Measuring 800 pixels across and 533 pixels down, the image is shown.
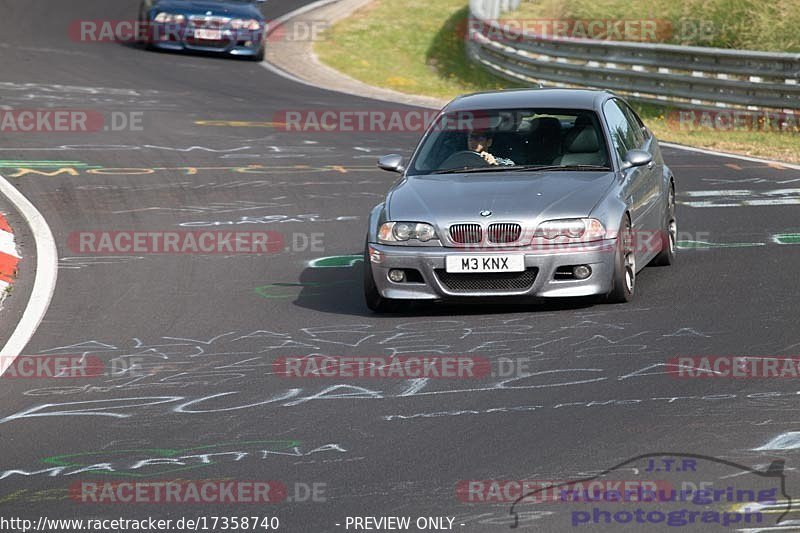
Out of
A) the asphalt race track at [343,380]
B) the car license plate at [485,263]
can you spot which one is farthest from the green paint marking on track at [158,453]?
the car license plate at [485,263]

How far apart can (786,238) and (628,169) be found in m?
2.43

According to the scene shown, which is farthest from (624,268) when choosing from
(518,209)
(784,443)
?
(784,443)

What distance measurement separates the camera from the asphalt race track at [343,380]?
21.0 ft

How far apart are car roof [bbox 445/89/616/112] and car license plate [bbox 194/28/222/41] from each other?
17447 millimetres

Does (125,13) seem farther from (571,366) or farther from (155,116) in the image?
(571,366)

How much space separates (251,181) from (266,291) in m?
5.68

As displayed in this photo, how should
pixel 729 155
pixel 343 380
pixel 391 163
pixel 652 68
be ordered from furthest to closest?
1. pixel 652 68
2. pixel 729 155
3. pixel 391 163
4. pixel 343 380

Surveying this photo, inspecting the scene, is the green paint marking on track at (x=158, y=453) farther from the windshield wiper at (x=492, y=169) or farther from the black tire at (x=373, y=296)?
the windshield wiper at (x=492, y=169)

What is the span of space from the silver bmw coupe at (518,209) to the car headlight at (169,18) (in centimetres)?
1770

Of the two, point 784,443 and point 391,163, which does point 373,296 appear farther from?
point 784,443

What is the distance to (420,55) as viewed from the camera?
32.3 m

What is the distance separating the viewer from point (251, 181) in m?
16.8

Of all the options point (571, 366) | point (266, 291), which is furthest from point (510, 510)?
point (266, 291)

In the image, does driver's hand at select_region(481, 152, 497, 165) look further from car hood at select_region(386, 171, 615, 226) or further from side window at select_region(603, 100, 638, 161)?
side window at select_region(603, 100, 638, 161)
